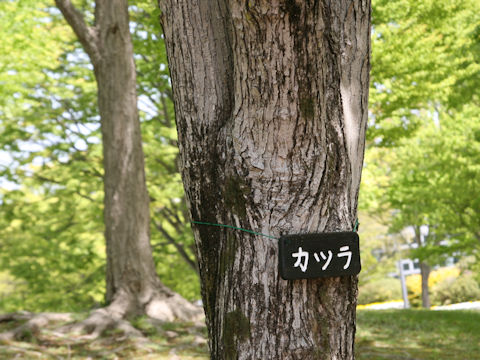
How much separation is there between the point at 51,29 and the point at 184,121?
1239 cm

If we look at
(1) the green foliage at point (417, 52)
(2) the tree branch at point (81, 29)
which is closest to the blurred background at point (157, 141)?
(1) the green foliage at point (417, 52)

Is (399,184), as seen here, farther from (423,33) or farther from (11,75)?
(11,75)

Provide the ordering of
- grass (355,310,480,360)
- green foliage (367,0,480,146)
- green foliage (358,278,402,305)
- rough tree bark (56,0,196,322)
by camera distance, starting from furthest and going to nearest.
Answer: green foliage (358,278,402,305) < green foliage (367,0,480,146) < rough tree bark (56,0,196,322) < grass (355,310,480,360)

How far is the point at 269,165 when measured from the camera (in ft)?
6.97

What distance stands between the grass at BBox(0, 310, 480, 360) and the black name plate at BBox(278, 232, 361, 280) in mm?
4303

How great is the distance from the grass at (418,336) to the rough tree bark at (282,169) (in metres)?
4.56

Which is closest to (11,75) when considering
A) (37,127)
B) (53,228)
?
(37,127)

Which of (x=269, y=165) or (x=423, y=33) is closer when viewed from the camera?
(x=269, y=165)

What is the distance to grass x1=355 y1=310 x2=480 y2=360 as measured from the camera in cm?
670

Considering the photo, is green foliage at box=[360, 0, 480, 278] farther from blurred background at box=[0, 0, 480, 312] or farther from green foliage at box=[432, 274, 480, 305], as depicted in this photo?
green foliage at box=[432, 274, 480, 305]

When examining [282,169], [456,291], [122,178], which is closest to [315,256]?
[282,169]

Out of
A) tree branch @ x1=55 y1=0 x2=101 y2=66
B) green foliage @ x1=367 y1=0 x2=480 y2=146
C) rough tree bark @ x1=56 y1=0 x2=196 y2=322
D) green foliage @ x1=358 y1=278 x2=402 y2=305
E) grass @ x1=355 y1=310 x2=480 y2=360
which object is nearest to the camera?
grass @ x1=355 y1=310 x2=480 y2=360

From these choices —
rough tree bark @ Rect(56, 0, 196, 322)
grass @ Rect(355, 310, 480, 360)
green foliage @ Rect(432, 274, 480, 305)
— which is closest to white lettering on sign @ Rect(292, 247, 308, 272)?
grass @ Rect(355, 310, 480, 360)

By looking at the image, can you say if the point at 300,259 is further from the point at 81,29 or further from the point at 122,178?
the point at 81,29
